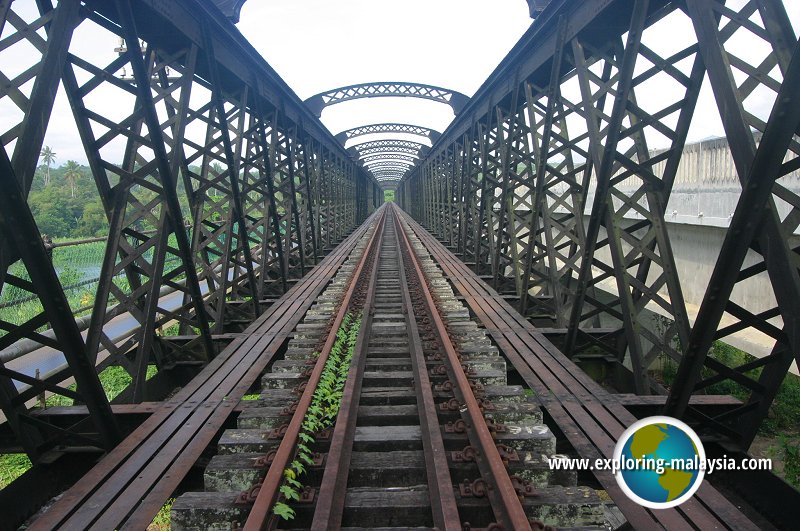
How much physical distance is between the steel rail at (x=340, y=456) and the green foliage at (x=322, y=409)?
10 centimetres

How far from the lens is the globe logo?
283cm

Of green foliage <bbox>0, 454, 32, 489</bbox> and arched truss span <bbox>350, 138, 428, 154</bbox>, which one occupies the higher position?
arched truss span <bbox>350, 138, 428, 154</bbox>

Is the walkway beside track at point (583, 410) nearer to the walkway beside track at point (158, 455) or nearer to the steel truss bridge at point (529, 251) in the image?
the steel truss bridge at point (529, 251)

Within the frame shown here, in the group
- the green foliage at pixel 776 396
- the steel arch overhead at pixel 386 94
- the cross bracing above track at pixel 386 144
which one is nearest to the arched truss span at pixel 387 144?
the cross bracing above track at pixel 386 144

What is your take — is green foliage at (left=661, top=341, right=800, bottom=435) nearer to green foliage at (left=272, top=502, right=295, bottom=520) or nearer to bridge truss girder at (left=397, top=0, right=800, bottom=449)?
bridge truss girder at (left=397, top=0, right=800, bottom=449)

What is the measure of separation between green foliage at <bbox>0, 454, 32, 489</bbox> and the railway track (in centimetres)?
457

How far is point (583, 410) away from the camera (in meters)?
3.90

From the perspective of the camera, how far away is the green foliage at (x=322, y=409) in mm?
2811

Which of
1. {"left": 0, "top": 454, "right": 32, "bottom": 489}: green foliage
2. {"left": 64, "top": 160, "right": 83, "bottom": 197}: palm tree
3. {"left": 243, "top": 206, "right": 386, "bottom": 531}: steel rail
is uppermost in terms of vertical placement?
{"left": 64, "top": 160, "right": 83, "bottom": 197}: palm tree

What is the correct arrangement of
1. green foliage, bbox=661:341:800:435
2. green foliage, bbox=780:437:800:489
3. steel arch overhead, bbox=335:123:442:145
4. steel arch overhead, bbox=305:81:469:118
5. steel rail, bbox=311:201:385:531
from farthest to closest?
steel arch overhead, bbox=335:123:442:145 < steel arch overhead, bbox=305:81:469:118 < green foliage, bbox=661:341:800:435 < green foliage, bbox=780:437:800:489 < steel rail, bbox=311:201:385:531

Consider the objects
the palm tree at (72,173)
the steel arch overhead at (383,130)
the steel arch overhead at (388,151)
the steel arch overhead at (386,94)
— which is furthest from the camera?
the palm tree at (72,173)

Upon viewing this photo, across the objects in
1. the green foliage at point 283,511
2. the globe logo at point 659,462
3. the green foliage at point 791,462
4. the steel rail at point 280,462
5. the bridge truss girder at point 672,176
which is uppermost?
A: the bridge truss girder at point 672,176

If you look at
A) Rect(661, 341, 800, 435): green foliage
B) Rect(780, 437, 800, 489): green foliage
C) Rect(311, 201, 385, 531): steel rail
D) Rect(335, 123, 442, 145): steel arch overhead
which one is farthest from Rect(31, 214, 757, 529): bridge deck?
Rect(335, 123, 442, 145): steel arch overhead

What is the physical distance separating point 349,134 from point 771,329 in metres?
26.1
